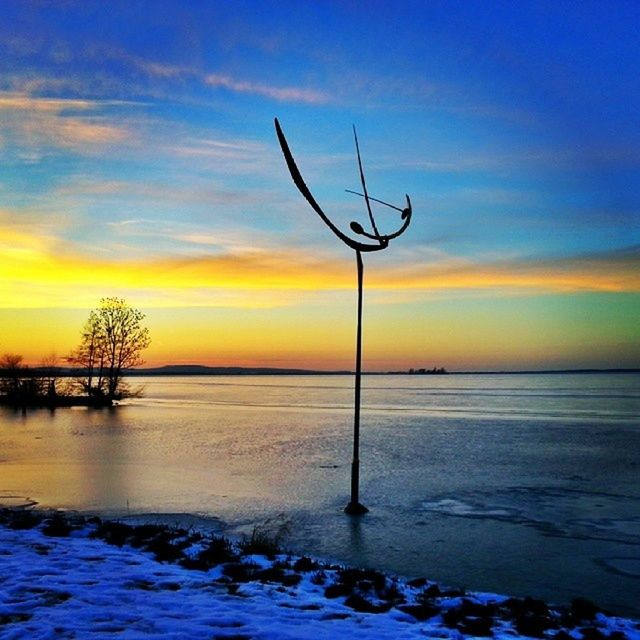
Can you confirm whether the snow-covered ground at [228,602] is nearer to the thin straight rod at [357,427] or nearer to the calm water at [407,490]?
the calm water at [407,490]

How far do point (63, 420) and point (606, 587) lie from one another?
3980 cm

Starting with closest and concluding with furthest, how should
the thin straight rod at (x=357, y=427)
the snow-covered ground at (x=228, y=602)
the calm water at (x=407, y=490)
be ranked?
the snow-covered ground at (x=228, y=602) → the calm water at (x=407, y=490) → the thin straight rod at (x=357, y=427)

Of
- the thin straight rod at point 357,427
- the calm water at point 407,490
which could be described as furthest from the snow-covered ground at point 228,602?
the thin straight rod at point 357,427

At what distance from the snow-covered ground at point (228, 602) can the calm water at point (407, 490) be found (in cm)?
162

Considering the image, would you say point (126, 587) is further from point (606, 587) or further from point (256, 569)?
point (606, 587)

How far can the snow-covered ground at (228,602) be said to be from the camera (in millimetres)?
5723

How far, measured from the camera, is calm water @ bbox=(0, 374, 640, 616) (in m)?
10.2

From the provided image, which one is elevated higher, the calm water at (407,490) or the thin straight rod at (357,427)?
the thin straight rod at (357,427)

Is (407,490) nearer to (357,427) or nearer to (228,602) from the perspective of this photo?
(357,427)

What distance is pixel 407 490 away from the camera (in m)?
16.7

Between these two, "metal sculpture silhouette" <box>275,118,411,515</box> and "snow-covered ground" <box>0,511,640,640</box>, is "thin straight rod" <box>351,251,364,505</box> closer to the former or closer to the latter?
"metal sculpture silhouette" <box>275,118,411,515</box>

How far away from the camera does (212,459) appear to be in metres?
22.8

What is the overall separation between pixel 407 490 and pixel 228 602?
10.7m

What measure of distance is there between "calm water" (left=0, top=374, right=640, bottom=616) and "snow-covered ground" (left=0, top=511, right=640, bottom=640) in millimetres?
1621
